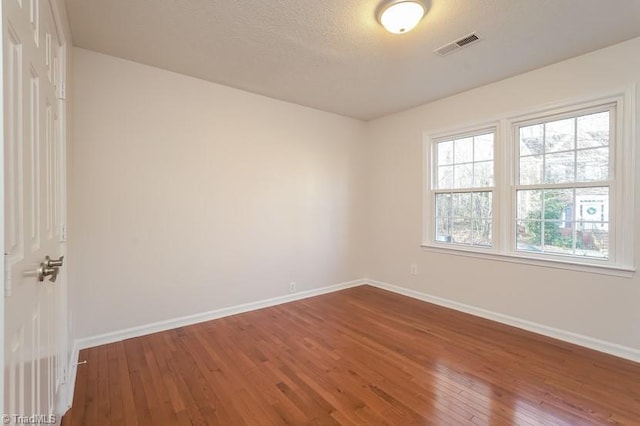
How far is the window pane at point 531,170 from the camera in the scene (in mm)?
3126

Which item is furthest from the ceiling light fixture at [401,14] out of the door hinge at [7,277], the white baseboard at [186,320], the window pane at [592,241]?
the white baseboard at [186,320]

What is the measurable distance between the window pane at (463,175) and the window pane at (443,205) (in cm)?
20

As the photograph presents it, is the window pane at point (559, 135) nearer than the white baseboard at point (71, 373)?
No

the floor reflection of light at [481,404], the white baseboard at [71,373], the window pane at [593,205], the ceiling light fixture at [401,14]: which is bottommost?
the floor reflection of light at [481,404]

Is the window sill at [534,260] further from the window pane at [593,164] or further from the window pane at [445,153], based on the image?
the window pane at [445,153]

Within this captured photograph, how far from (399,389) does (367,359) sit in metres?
0.44

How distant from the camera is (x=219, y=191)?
11.2 ft

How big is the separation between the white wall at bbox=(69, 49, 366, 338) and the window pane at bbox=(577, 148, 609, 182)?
2.86m

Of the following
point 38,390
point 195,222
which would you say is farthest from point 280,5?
point 38,390

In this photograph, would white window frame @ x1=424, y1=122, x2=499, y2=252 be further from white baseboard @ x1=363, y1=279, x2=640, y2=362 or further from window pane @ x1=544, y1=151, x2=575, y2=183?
white baseboard @ x1=363, y1=279, x2=640, y2=362

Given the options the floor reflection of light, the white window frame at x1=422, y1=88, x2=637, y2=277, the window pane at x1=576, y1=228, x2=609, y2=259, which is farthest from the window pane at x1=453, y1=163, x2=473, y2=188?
the floor reflection of light

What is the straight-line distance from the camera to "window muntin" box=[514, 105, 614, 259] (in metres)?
2.75

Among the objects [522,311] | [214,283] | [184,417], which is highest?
[214,283]

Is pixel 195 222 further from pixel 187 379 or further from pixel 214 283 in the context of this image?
pixel 187 379
